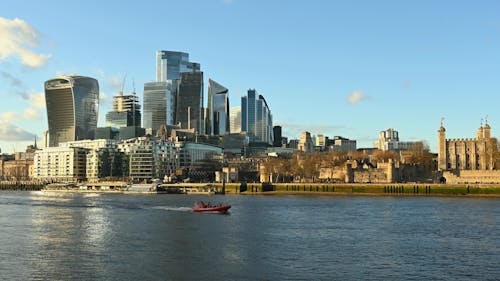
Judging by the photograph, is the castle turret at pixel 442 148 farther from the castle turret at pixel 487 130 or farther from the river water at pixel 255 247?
the river water at pixel 255 247

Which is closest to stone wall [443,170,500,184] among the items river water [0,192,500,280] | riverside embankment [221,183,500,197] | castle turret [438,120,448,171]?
riverside embankment [221,183,500,197]

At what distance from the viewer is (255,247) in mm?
58562

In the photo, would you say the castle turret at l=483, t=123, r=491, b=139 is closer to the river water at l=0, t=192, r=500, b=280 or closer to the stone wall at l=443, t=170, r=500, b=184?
the stone wall at l=443, t=170, r=500, b=184

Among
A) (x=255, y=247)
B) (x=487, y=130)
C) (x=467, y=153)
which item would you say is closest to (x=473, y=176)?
(x=467, y=153)

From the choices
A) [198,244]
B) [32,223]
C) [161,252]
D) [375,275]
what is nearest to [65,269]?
[161,252]

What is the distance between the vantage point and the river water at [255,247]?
4600 centimetres

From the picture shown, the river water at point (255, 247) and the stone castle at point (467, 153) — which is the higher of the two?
the stone castle at point (467, 153)

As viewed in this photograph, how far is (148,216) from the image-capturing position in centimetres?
9412

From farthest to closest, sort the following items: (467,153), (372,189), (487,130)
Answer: (487,130) < (467,153) < (372,189)

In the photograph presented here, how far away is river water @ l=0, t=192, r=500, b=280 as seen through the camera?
46.0 metres

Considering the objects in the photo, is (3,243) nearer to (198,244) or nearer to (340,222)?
(198,244)

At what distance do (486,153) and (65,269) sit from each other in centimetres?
15489

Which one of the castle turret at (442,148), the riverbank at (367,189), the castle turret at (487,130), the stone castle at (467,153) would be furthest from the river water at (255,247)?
the castle turret at (487,130)

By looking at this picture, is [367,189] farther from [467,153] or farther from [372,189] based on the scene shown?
[467,153]
